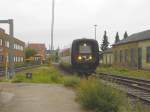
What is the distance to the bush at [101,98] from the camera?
38.1ft

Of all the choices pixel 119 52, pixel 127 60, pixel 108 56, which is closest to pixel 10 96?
pixel 127 60

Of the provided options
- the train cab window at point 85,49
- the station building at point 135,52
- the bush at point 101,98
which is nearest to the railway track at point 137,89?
the bush at point 101,98

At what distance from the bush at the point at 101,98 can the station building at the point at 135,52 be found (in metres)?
37.2

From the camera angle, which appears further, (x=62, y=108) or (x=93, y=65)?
(x=93, y=65)

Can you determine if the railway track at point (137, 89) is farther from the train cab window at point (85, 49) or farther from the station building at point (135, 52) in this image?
the station building at point (135, 52)

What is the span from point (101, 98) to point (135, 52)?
146 ft

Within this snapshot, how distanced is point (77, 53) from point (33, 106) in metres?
16.5

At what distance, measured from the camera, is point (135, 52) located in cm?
5603

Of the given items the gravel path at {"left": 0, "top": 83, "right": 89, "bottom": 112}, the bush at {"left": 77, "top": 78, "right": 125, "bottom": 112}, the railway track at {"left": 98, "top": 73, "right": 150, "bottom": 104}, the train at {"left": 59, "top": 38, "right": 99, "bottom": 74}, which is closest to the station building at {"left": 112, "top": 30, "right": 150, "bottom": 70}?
the train at {"left": 59, "top": 38, "right": 99, "bottom": 74}

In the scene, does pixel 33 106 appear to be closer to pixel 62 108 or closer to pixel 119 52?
pixel 62 108

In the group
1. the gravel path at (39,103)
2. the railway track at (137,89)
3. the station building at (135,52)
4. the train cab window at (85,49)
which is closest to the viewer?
the gravel path at (39,103)

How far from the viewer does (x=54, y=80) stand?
88.0 feet

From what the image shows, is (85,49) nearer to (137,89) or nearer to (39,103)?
(137,89)

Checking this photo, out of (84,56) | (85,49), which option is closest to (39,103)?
(84,56)
